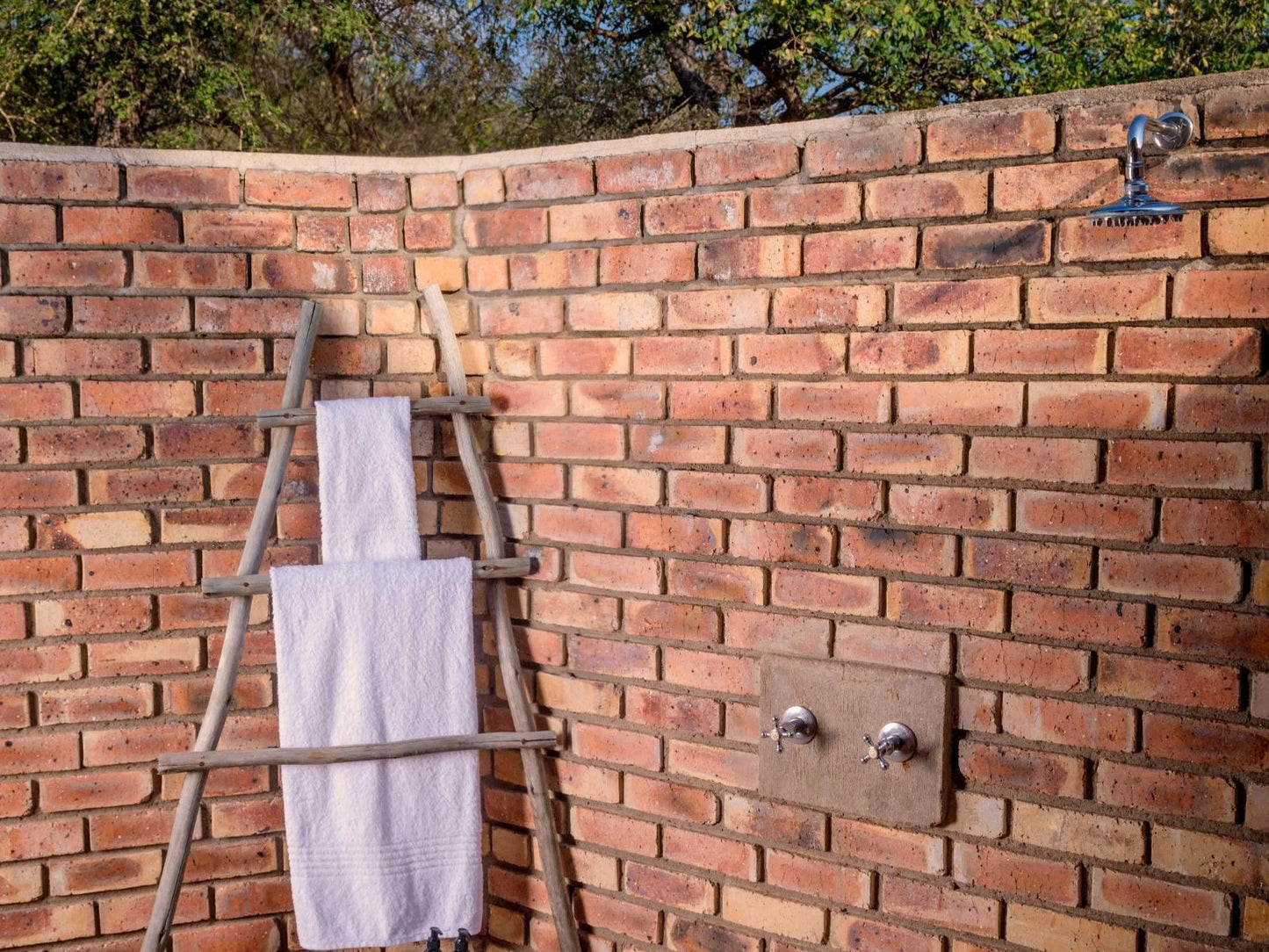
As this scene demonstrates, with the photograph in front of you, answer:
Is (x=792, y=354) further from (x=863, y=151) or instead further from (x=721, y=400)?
(x=863, y=151)

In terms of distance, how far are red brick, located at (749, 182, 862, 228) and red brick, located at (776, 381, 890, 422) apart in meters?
0.28

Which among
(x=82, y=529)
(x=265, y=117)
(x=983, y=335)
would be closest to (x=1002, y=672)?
(x=983, y=335)

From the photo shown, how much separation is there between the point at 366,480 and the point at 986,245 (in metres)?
1.20

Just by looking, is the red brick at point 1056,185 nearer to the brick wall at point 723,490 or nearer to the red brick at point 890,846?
the brick wall at point 723,490

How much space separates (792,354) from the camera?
1.97 metres

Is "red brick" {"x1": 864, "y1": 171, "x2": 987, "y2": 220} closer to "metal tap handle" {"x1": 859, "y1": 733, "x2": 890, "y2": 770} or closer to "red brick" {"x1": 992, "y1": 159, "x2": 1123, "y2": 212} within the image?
"red brick" {"x1": 992, "y1": 159, "x2": 1123, "y2": 212}

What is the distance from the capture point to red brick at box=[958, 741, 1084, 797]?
177 centimetres

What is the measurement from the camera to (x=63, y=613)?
2203 millimetres

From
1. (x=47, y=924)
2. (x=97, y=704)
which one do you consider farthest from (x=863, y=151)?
(x=47, y=924)

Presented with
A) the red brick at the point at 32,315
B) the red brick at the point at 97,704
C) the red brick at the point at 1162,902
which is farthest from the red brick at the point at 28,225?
the red brick at the point at 1162,902

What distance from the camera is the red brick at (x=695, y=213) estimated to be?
201cm

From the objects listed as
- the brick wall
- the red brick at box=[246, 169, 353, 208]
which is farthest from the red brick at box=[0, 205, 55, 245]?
the red brick at box=[246, 169, 353, 208]

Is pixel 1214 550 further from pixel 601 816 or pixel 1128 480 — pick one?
pixel 601 816

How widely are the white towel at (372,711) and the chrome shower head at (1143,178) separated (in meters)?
1.28
